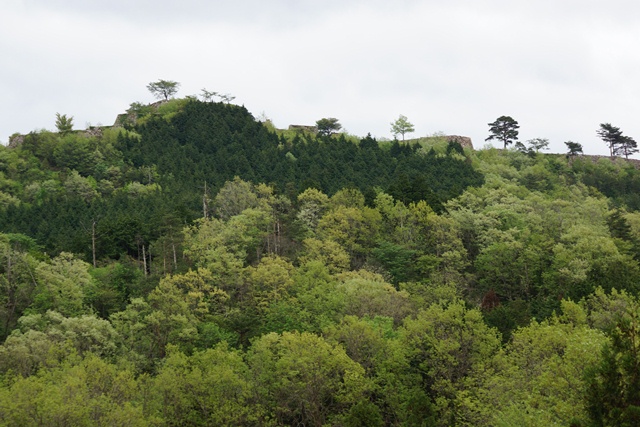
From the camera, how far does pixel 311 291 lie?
61.7m

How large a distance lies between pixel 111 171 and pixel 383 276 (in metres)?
48.5

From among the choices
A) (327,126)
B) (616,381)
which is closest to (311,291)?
(616,381)

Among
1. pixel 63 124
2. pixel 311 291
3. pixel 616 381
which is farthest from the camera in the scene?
pixel 63 124

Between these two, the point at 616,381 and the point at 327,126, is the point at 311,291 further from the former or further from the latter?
the point at 327,126

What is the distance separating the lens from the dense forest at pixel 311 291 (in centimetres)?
4359

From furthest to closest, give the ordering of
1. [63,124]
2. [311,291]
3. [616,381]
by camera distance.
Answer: [63,124] < [311,291] < [616,381]

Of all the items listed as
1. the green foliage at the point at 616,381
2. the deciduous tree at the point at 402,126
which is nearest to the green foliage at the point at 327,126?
the deciduous tree at the point at 402,126

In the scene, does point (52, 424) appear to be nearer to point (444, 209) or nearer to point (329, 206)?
point (329, 206)

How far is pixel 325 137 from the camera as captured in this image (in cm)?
11894

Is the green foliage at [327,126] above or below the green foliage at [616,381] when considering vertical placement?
above

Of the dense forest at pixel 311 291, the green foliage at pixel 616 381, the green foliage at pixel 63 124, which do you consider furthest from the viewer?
the green foliage at pixel 63 124

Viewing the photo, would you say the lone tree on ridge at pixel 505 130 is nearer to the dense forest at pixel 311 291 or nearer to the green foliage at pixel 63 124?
the dense forest at pixel 311 291

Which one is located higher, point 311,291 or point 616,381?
point 616,381

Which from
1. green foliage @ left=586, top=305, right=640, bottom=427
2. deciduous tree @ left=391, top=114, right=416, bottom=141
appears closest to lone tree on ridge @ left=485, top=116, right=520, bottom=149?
deciduous tree @ left=391, top=114, right=416, bottom=141
